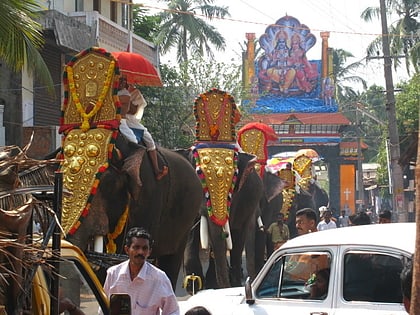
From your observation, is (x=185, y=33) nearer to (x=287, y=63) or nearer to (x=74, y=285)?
(x=287, y=63)

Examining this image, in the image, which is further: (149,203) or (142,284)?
(149,203)

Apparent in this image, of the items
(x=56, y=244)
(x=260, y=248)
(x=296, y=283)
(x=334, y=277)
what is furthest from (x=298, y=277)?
(x=260, y=248)

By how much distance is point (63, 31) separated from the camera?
2047 cm

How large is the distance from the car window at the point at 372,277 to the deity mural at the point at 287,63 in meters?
47.6

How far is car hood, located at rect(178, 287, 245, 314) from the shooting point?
6.99 m

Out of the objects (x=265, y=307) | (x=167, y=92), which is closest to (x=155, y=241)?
(x=265, y=307)

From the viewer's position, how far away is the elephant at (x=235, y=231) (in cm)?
1283

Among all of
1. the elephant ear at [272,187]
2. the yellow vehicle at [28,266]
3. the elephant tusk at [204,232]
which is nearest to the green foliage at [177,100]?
the elephant ear at [272,187]

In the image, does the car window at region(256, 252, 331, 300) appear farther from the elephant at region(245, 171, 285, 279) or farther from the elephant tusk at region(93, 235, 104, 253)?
the elephant at region(245, 171, 285, 279)

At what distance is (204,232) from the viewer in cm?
1296

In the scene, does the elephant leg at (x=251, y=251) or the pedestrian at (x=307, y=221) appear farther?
the elephant leg at (x=251, y=251)

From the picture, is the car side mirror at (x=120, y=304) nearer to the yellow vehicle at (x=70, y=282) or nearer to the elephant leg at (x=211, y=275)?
the yellow vehicle at (x=70, y=282)

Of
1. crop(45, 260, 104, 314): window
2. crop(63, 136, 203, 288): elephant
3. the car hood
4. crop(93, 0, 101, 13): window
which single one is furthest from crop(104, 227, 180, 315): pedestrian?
crop(93, 0, 101, 13): window

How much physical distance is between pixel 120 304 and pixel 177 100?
2330cm
